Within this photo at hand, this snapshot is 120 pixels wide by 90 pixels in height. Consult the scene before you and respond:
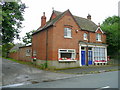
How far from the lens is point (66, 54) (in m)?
18.5

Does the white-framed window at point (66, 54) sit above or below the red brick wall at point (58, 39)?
below

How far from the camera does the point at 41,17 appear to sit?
953 inches

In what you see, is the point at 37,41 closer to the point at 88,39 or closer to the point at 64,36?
the point at 64,36

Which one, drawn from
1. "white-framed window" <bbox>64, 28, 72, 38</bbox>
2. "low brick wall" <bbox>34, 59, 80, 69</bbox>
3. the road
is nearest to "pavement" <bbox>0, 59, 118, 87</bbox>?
the road

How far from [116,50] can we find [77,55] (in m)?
11.1

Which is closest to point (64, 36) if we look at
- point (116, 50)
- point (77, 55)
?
point (77, 55)

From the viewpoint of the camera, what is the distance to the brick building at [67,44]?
17.6 meters

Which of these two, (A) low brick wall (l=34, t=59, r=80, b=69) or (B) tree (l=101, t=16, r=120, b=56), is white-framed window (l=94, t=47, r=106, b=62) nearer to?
(B) tree (l=101, t=16, r=120, b=56)

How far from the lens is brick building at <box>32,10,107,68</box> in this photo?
17.6 m

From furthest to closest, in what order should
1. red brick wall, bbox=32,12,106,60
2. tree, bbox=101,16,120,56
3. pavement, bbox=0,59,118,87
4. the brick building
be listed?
1. tree, bbox=101,16,120,56
2. the brick building
3. red brick wall, bbox=32,12,106,60
4. pavement, bbox=0,59,118,87

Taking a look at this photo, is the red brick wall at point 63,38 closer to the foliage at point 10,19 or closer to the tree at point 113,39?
the foliage at point 10,19

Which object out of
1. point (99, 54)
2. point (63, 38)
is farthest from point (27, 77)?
point (99, 54)

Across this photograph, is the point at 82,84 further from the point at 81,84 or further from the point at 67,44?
the point at 67,44

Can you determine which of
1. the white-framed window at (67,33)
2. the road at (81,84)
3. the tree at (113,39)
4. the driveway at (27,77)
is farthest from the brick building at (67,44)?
the road at (81,84)
